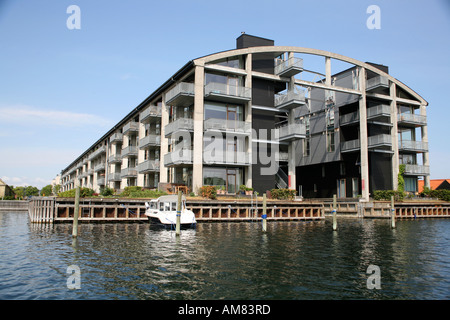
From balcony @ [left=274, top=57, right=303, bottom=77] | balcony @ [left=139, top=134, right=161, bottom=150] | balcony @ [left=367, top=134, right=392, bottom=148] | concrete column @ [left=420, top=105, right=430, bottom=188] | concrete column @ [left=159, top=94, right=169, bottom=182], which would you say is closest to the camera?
balcony @ [left=274, top=57, right=303, bottom=77]

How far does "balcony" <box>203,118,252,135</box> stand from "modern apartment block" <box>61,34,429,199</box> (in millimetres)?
112

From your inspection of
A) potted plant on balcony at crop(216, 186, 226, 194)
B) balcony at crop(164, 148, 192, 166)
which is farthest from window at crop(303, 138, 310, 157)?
balcony at crop(164, 148, 192, 166)

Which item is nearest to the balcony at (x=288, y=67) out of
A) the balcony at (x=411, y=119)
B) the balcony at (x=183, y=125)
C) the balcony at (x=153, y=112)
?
the balcony at (x=183, y=125)

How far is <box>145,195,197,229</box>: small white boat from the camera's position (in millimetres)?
27781

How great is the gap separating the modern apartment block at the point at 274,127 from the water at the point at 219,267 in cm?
1770

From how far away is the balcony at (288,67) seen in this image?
41.5m

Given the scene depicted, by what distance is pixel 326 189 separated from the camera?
176 feet

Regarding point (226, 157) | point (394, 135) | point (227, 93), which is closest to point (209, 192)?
point (226, 157)

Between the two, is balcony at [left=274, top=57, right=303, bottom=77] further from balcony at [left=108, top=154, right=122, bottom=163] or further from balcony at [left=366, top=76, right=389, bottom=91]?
balcony at [left=108, top=154, right=122, bottom=163]

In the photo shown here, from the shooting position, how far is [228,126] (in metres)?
39.3

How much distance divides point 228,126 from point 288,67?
1040 centimetres

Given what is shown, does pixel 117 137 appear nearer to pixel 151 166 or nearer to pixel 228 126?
pixel 151 166
